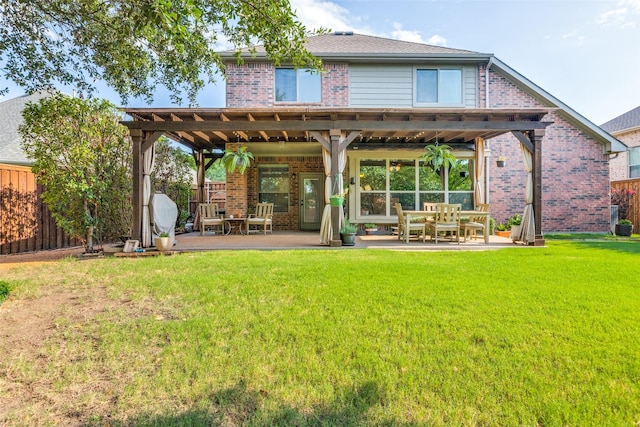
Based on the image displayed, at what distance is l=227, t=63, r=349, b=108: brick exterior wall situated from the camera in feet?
37.8

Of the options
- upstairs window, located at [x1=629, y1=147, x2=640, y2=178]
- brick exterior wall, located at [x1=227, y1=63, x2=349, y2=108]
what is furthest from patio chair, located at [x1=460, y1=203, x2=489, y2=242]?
upstairs window, located at [x1=629, y1=147, x2=640, y2=178]

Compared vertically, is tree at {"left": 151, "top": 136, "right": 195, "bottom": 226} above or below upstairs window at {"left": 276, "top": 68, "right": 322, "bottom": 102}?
below

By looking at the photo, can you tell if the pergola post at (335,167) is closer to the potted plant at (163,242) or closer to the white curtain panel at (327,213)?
the white curtain panel at (327,213)

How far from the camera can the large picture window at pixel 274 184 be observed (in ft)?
43.3

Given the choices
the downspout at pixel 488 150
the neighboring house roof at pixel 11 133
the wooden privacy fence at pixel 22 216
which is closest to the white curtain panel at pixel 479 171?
the downspout at pixel 488 150

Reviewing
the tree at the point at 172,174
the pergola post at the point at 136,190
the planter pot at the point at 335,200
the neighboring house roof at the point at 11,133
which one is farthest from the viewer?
the neighboring house roof at the point at 11,133

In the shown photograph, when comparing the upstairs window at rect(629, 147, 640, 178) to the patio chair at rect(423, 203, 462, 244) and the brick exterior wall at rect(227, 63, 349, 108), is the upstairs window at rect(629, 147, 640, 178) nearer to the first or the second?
the patio chair at rect(423, 203, 462, 244)

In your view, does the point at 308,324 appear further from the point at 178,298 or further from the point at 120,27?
the point at 120,27

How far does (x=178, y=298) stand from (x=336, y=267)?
2.43m

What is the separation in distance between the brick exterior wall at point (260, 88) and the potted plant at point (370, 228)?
402cm

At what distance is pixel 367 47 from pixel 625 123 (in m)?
14.2

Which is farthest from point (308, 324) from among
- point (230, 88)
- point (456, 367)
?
point (230, 88)

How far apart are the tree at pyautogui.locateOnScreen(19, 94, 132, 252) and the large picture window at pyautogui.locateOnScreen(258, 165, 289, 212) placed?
546 cm

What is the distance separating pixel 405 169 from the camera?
38.5 ft
